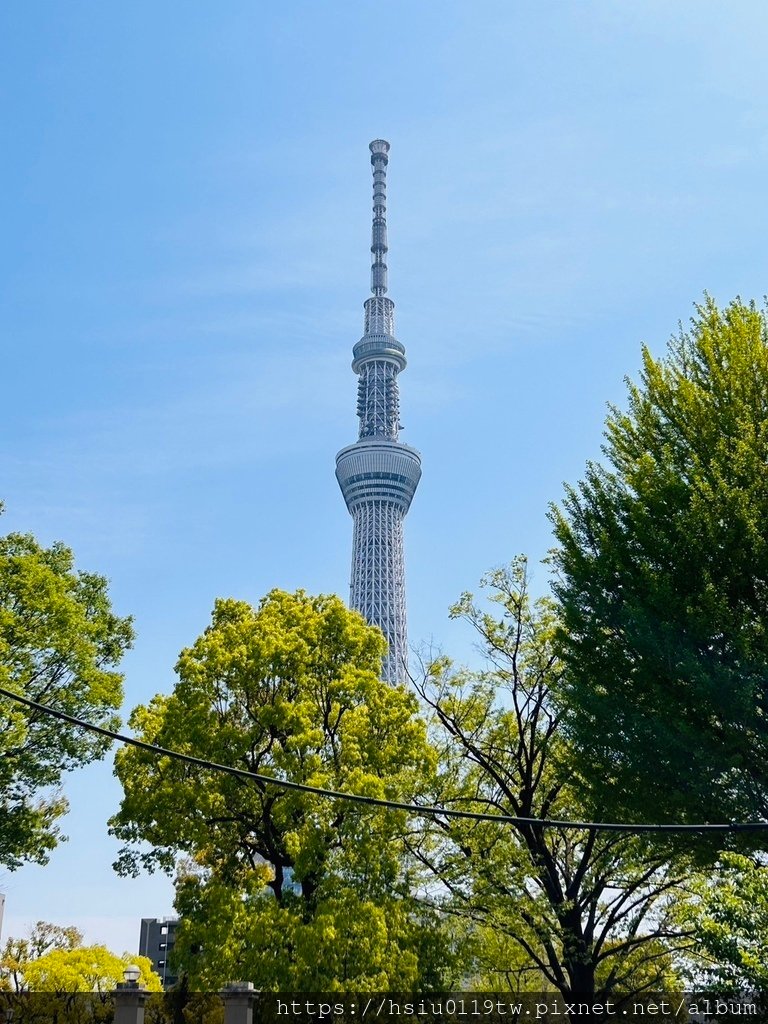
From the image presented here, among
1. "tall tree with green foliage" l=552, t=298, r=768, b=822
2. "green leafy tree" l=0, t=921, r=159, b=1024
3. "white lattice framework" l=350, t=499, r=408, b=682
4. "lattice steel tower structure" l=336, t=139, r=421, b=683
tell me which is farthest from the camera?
"lattice steel tower structure" l=336, t=139, r=421, b=683

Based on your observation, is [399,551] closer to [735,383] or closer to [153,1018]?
[153,1018]

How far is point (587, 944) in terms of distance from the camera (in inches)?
680

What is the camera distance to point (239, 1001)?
1755cm

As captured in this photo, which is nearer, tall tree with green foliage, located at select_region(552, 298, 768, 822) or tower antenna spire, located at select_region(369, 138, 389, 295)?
tall tree with green foliage, located at select_region(552, 298, 768, 822)

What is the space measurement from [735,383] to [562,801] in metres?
9.33

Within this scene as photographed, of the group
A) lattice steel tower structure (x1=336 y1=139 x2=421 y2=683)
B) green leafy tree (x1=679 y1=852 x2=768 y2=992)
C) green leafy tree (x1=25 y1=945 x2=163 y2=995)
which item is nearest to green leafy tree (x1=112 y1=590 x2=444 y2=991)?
green leafy tree (x1=679 y1=852 x2=768 y2=992)

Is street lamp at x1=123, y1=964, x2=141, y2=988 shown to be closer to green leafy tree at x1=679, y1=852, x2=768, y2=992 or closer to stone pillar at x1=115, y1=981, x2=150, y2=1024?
stone pillar at x1=115, y1=981, x2=150, y2=1024

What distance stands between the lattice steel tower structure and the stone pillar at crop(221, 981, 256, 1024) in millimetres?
84059

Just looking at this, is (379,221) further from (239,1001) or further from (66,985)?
(239,1001)

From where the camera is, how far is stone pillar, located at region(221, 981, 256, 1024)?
1742 cm

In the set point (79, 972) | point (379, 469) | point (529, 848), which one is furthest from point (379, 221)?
point (529, 848)

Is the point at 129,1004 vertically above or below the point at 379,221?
below

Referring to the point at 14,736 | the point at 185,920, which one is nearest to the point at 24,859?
the point at 14,736

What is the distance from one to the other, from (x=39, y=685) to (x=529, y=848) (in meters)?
12.2
